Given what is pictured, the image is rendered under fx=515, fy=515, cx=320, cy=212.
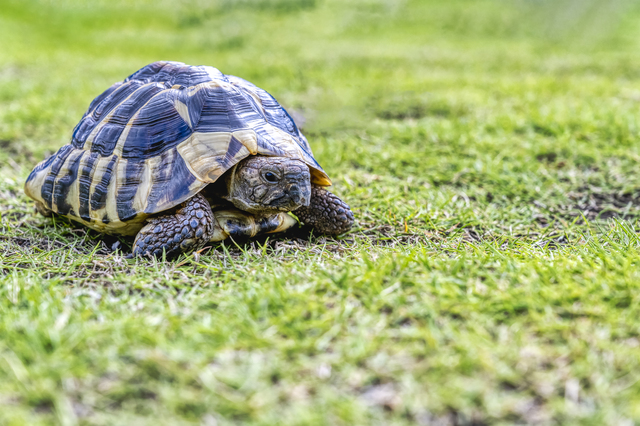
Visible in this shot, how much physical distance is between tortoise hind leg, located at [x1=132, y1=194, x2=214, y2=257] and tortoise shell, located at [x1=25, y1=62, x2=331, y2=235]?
0.22 feet

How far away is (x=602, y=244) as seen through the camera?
236cm

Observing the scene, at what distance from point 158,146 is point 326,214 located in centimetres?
85

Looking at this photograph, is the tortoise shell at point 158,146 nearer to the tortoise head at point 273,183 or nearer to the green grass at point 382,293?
the tortoise head at point 273,183

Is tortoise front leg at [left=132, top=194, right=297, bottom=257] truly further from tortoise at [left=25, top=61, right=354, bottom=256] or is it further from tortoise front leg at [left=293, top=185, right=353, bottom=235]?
tortoise front leg at [left=293, top=185, right=353, bottom=235]

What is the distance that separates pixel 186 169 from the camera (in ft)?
7.36

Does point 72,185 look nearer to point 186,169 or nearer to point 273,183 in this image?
point 186,169

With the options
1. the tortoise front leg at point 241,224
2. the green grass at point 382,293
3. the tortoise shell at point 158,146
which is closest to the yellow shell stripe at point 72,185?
the tortoise shell at point 158,146

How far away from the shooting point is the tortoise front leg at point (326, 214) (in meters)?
2.54

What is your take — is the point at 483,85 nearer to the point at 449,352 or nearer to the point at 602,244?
the point at 602,244

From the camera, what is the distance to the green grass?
4.45 ft

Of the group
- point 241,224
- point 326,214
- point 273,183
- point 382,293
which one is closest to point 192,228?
point 241,224

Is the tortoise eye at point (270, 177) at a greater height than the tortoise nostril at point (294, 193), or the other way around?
the tortoise eye at point (270, 177)

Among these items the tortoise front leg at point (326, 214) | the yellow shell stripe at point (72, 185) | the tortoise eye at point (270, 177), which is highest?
the tortoise eye at point (270, 177)

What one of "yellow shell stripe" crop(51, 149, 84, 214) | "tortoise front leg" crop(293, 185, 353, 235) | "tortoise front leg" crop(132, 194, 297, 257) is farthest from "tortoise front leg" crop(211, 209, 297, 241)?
"yellow shell stripe" crop(51, 149, 84, 214)
